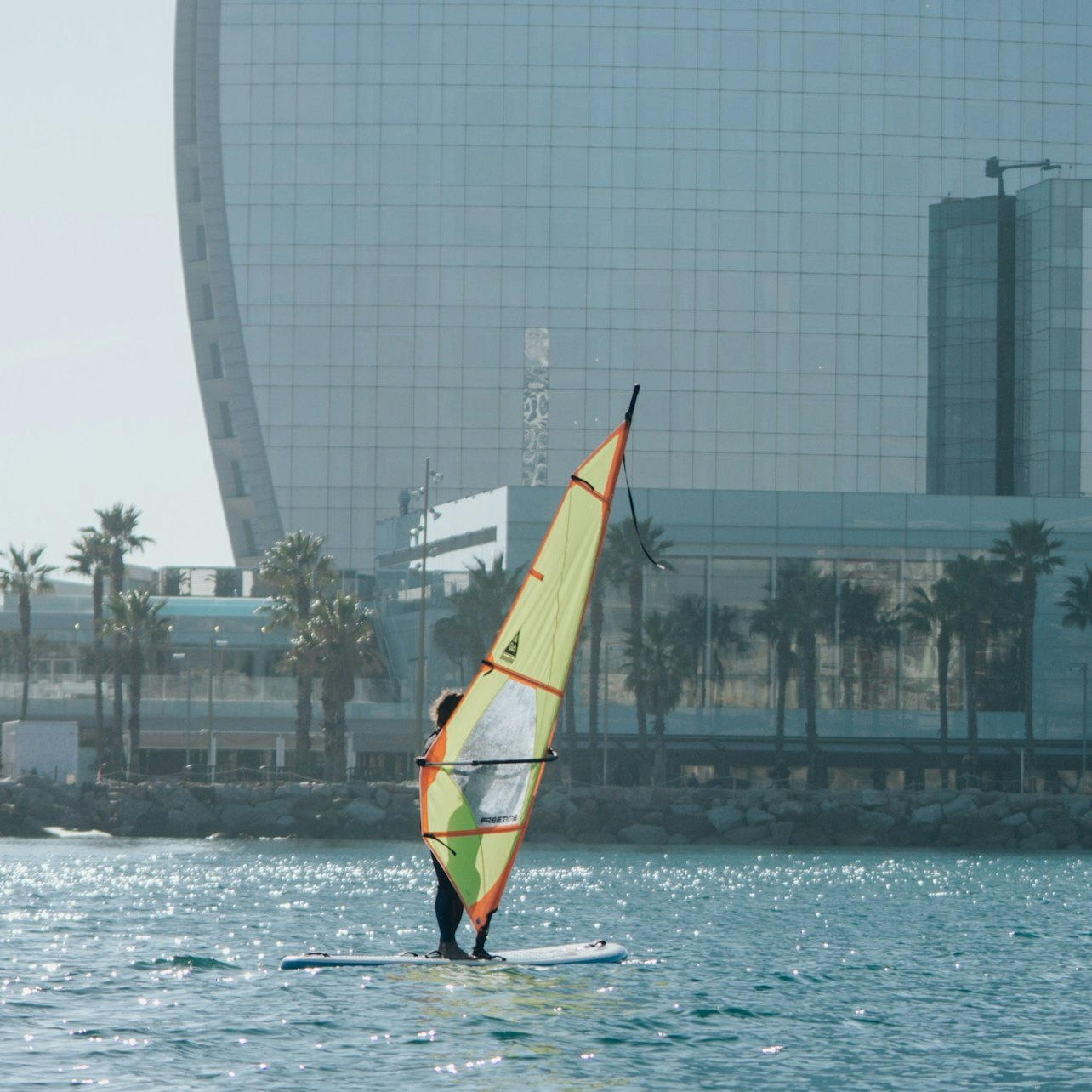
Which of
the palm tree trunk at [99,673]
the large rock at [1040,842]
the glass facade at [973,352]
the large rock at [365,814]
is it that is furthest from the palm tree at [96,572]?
the glass facade at [973,352]

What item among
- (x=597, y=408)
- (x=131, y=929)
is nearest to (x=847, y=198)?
(x=597, y=408)

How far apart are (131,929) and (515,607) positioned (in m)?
12.4

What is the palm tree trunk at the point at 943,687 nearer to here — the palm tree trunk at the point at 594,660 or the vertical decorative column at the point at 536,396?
the palm tree trunk at the point at 594,660

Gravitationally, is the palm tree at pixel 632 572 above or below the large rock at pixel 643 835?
above

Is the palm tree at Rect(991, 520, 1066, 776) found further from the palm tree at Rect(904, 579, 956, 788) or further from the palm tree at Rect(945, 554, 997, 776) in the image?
the palm tree at Rect(904, 579, 956, 788)

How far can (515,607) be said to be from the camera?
2180 cm

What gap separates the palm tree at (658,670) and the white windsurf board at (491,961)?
55693 mm

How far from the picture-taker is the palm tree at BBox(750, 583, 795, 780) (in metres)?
86.9

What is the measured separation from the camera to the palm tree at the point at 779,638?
8688 centimetres

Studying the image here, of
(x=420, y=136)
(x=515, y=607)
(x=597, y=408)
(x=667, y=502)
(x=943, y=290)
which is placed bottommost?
(x=515, y=607)

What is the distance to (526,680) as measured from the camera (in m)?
21.6

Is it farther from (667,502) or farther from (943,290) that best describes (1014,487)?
(667,502)

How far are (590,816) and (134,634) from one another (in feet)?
76.7

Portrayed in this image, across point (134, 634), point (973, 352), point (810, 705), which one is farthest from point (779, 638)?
point (973, 352)
